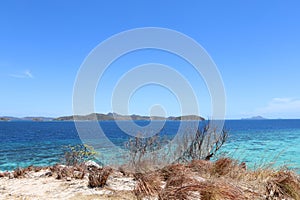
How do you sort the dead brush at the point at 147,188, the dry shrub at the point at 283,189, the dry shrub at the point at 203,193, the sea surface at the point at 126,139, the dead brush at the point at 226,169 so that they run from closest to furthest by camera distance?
1. the dry shrub at the point at 203,193
2. the dead brush at the point at 147,188
3. the dry shrub at the point at 283,189
4. the dead brush at the point at 226,169
5. the sea surface at the point at 126,139

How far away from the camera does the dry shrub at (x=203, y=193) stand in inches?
147

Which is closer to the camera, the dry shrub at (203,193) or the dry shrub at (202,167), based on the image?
the dry shrub at (203,193)

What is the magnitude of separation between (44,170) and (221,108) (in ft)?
21.3

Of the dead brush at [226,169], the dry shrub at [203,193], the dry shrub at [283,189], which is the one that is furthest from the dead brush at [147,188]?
the dead brush at [226,169]

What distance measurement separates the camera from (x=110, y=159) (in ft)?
30.7

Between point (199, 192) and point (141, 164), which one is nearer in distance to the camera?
point (199, 192)

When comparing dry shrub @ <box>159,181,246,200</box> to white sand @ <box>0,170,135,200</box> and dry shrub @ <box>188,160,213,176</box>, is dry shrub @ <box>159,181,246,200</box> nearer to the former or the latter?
white sand @ <box>0,170,135,200</box>

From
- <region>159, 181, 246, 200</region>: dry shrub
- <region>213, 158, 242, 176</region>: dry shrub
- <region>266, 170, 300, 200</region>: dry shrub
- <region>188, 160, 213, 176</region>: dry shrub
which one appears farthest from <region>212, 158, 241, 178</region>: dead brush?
<region>159, 181, 246, 200</region>: dry shrub

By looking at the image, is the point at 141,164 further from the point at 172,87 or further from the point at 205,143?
the point at 172,87

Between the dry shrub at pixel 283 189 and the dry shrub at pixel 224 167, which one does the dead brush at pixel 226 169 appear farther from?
the dry shrub at pixel 283 189

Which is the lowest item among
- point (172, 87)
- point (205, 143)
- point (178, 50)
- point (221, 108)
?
point (205, 143)

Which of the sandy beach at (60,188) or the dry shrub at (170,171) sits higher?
the dry shrub at (170,171)

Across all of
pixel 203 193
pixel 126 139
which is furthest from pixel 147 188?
pixel 126 139

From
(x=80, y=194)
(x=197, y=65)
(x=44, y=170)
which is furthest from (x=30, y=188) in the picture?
(x=197, y=65)
